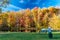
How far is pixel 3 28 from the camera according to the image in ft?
49.1

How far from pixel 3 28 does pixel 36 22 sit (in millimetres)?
2240

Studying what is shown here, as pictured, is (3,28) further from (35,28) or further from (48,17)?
(48,17)

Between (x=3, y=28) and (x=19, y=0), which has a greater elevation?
(x=19, y=0)

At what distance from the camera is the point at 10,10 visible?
1509 cm

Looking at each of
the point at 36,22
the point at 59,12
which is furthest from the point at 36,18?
the point at 59,12

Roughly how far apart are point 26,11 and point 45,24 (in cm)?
153

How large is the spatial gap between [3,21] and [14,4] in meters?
1.37

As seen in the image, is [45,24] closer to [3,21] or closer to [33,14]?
[33,14]

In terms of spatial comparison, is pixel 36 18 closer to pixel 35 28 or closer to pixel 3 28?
pixel 35 28

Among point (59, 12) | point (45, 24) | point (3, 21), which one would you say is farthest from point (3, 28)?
point (59, 12)

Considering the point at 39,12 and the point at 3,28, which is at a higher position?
the point at 39,12

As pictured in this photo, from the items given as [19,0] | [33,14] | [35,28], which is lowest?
[35,28]

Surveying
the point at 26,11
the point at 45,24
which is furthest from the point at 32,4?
the point at 45,24

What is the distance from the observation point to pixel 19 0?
15.3m
